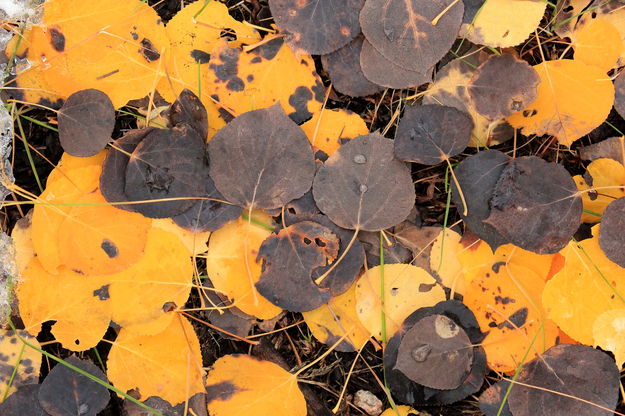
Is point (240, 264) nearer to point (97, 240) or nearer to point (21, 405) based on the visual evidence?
point (97, 240)

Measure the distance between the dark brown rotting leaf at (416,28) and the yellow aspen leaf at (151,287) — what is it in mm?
671

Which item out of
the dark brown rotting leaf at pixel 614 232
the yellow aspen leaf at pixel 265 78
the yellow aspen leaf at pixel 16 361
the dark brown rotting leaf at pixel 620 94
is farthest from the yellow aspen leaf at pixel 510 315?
the yellow aspen leaf at pixel 16 361

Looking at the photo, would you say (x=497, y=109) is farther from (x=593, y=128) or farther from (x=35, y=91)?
(x=35, y=91)

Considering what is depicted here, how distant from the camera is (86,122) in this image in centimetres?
140

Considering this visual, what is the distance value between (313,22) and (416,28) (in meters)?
0.23

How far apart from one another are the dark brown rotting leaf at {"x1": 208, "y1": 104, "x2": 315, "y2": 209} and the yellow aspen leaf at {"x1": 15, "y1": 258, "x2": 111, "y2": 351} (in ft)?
1.21

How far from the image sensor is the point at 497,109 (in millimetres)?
1386

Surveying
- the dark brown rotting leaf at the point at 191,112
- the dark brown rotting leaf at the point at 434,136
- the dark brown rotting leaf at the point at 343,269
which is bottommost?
the dark brown rotting leaf at the point at 343,269

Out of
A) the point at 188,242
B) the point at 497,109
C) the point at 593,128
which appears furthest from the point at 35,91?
the point at 593,128

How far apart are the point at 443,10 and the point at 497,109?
249mm

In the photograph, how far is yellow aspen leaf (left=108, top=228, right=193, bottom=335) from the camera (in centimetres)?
141

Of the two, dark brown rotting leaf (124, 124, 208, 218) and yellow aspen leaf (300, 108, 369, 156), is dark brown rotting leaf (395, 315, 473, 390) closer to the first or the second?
yellow aspen leaf (300, 108, 369, 156)

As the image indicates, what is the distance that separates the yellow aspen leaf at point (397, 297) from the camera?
1.41 m

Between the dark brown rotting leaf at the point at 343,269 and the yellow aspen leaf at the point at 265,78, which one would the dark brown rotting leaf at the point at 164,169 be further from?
the dark brown rotting leaf at the point at 343,269
